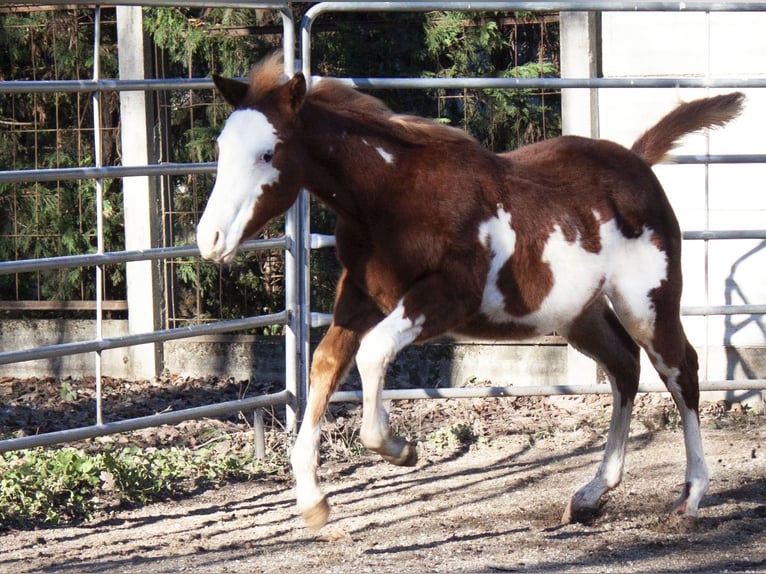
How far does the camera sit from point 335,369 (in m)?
4.34

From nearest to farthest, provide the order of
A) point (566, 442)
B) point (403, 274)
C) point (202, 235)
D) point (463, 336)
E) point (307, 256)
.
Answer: point (202, 235)
point (403, 274)
point (463, 336)
point (307, 256)
point (566, 442)

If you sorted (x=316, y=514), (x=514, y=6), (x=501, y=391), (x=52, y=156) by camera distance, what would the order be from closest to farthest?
(x=316, y=514) → (x=514, y=6) → (x=501, y=391) → (x=52, y=156)

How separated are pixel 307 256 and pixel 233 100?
5.21 feet

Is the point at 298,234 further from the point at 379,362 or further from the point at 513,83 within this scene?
the point at 379,362

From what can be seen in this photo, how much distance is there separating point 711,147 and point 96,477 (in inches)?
160

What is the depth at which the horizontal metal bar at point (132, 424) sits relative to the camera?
15.4 feet

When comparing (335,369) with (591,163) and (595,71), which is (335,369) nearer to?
(591,163)

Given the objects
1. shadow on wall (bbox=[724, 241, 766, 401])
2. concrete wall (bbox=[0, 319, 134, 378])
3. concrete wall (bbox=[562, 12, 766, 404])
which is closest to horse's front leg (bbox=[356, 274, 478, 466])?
concrete wall (bbox=[562, 12, 766, 404])

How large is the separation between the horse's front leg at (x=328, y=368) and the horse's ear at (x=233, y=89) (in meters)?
0.81

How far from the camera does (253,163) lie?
3914 millimetres

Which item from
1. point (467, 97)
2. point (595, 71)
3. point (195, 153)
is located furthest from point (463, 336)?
point (195, 153)

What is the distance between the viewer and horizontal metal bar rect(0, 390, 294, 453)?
4.69m

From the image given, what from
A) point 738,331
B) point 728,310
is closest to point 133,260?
point 728,310

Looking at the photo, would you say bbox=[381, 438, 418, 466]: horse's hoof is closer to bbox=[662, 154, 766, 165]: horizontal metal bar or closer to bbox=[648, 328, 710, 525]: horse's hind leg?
bbox=[648, 328, 710, 525]: horse's hind leg
